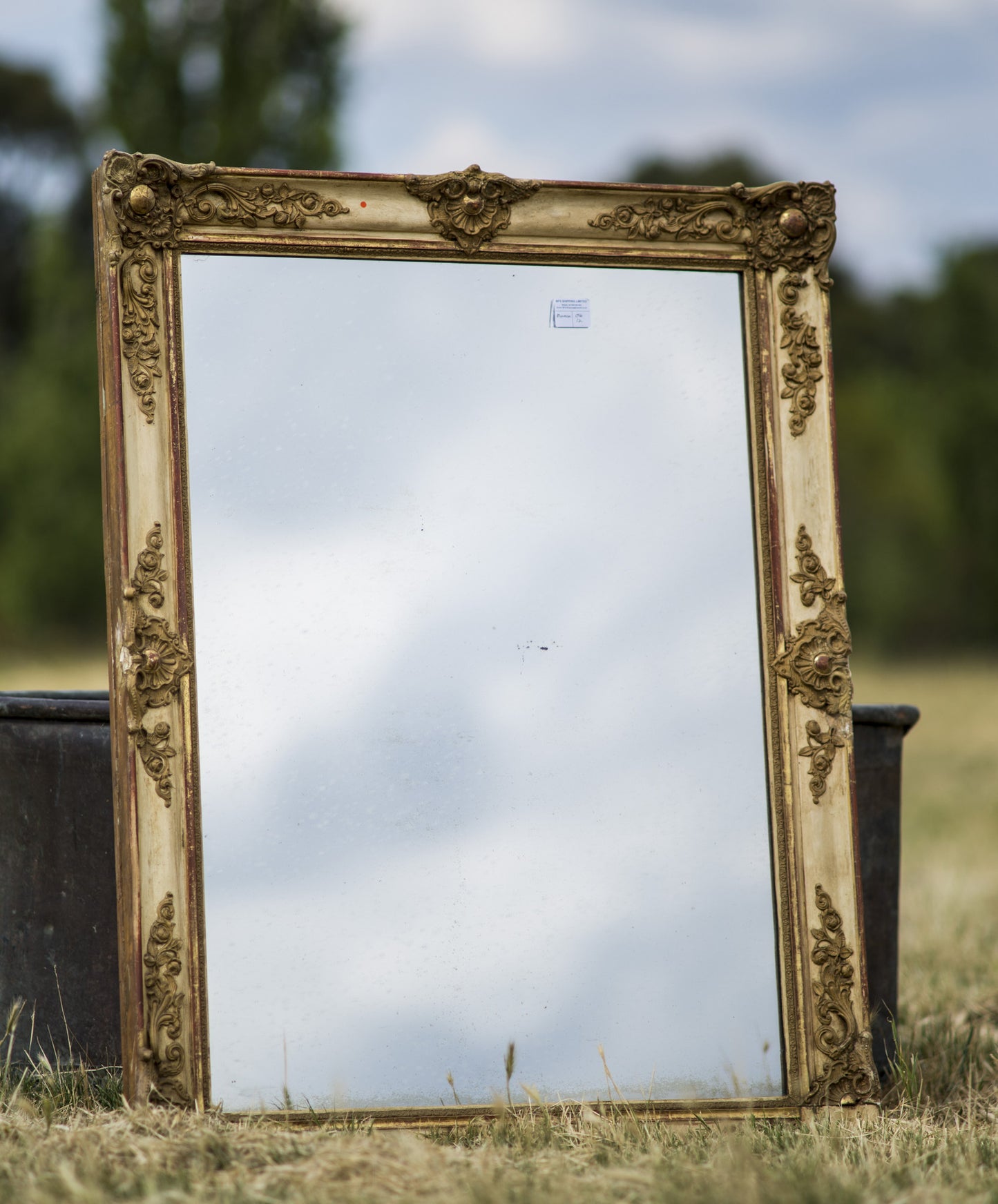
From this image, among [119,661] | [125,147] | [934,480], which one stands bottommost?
[119,661]

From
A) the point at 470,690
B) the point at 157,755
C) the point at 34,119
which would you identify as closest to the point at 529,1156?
the point at 470,690

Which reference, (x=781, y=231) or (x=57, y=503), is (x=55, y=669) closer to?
(x=57, y=503)

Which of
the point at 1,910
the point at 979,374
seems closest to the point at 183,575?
the point at 1,910

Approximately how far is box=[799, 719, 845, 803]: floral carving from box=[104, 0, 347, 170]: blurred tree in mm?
13976

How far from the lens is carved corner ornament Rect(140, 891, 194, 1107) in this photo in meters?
2.68

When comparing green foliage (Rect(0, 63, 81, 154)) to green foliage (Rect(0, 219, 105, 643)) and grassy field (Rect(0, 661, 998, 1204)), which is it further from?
grassy field (Rect(0, 661, 998, 1204))

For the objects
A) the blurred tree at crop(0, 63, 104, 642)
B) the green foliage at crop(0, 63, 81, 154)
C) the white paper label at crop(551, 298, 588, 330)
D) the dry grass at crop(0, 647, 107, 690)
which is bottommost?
the dry grass at crop(0, 647, 107, 690)

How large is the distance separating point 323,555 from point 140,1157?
1.27 m

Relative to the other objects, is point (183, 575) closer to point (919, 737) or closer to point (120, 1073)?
point (120, 1073)

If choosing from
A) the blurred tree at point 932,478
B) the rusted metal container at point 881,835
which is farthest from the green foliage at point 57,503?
the rusted metal container at point 881,835

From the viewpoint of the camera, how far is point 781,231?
3117 mm

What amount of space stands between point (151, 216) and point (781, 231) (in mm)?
1487

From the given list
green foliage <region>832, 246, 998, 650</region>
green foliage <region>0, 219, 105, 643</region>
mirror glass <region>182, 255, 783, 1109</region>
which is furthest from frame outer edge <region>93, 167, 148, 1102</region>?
green foliage <region>832, 246, 998, 650</region>

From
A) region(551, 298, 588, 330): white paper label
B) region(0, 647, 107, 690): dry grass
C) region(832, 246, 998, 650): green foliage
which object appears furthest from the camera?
region(832, 246, 998, 650): green foliage
